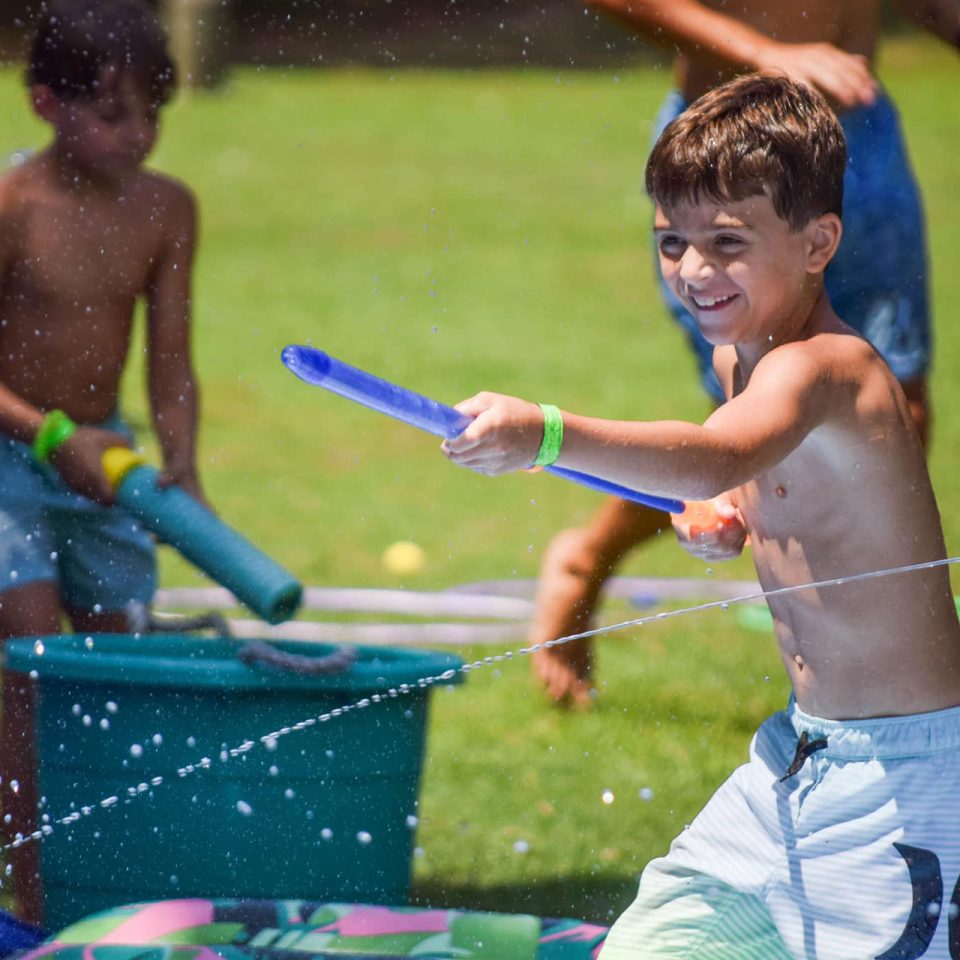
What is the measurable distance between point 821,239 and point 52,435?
111 cm

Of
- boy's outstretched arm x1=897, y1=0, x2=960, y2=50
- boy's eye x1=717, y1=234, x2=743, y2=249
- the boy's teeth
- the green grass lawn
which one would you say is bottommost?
the green grass lawn

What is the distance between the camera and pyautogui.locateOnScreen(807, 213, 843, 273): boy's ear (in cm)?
166

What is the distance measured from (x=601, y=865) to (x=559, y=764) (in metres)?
0.34

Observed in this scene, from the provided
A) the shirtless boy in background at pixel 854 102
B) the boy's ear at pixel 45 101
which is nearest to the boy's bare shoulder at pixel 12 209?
the boy's ear at pixel 45 101

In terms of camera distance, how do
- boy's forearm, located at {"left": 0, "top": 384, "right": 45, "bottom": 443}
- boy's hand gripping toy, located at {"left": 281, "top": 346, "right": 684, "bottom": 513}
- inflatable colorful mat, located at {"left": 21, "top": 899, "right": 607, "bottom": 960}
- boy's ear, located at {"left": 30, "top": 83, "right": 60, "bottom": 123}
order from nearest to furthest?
boy's hand gripping toy, located at {"left": 281, "top": 346, "right": 684, "bottom": 513} < inflatable colorful mat, located at {"left": 21, "top": 899, "right": 607, "bottom": 960} < boy's forearm, located at {"left": 0, "top": 384, "right": 45, "bottom": 443} < boy's ear, located at {"left": 30, "top": 83, "right": 60, "bottom": 123}

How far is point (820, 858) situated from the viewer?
1627mm

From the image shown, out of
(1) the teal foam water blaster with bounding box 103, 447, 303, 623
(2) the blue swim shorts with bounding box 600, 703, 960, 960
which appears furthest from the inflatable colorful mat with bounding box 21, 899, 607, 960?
(1) the teal foam water blaster with bounding box 103, 447, 303, 623

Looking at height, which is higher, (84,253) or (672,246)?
(672,246)

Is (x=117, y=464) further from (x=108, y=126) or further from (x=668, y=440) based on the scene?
(x=668, y=440)

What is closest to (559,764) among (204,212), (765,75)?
(765,75)

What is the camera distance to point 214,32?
10.9ft

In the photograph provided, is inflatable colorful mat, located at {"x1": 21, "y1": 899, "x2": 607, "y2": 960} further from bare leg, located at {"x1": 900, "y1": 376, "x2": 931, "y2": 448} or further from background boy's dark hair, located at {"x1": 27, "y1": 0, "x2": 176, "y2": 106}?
background boy's dark hair, located at {"x1": 27, "y1": 0, "x2": 176, "y2": 106}

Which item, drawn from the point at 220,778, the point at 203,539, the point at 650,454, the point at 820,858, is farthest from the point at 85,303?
the point at 820,858

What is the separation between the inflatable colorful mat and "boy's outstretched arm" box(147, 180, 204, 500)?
73cm
